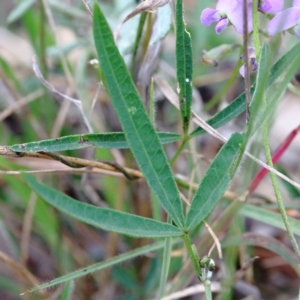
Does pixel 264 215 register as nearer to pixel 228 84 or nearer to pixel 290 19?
pixel 228 84

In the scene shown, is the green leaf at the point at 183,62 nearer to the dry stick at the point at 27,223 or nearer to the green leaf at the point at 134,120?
the green leaf at the point at 134,120

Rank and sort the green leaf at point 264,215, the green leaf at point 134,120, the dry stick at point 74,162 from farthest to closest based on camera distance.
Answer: the green leaf at point 264,215, the dry stick at point 74,162, the green leaf at point 134,120

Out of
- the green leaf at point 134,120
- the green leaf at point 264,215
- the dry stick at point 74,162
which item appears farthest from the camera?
the green leaf at point 264,215

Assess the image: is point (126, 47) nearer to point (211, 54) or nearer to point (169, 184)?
point (211, 54)

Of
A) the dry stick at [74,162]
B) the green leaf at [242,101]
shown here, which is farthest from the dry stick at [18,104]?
the green leaf at [242,101]

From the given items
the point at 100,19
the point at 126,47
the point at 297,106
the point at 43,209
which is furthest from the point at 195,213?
the point at 297,106

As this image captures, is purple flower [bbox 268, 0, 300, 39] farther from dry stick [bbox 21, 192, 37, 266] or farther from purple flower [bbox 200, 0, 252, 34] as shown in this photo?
dry stick [bbox 21, 192, 37, 266]
